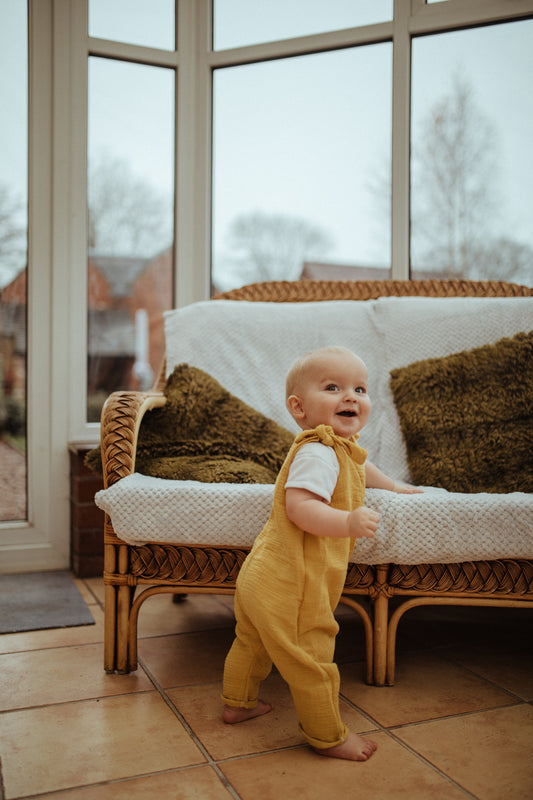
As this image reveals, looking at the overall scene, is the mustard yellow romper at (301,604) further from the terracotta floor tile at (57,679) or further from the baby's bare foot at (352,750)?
the terracotta floor tile at (57,679)

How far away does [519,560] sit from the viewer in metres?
1.53

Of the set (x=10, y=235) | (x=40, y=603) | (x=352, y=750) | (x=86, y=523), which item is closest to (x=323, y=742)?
(x=352, y=750)

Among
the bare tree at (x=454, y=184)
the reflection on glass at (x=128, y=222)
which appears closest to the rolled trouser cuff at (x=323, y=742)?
the reflection on glass at (x=128, y=222)

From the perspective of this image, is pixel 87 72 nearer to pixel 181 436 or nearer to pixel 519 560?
pixel 181 436

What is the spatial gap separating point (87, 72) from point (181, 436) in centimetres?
161

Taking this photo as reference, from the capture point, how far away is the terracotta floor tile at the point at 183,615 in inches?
77.7

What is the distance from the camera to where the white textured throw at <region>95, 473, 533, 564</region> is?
1473 mm

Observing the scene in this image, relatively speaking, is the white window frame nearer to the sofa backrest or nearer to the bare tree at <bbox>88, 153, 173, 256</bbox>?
the bare tree at <bbox>88, 153, 173, 256</bbox>

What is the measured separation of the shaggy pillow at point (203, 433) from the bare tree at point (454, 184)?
110 cm

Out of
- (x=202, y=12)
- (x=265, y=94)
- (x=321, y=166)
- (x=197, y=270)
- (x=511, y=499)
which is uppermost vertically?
(x=202, y=12)

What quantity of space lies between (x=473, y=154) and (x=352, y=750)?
2131 millimetres

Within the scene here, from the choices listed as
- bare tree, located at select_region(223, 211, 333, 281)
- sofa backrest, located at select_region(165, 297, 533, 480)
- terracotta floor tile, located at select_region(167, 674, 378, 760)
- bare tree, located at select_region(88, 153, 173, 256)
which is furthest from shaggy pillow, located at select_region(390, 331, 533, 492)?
bare tree, located at select_region(88, 153, 173, 256)

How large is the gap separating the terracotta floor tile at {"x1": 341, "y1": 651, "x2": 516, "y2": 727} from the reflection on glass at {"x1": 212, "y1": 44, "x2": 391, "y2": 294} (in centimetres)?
157

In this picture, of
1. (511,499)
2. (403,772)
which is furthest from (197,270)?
(403,772)
